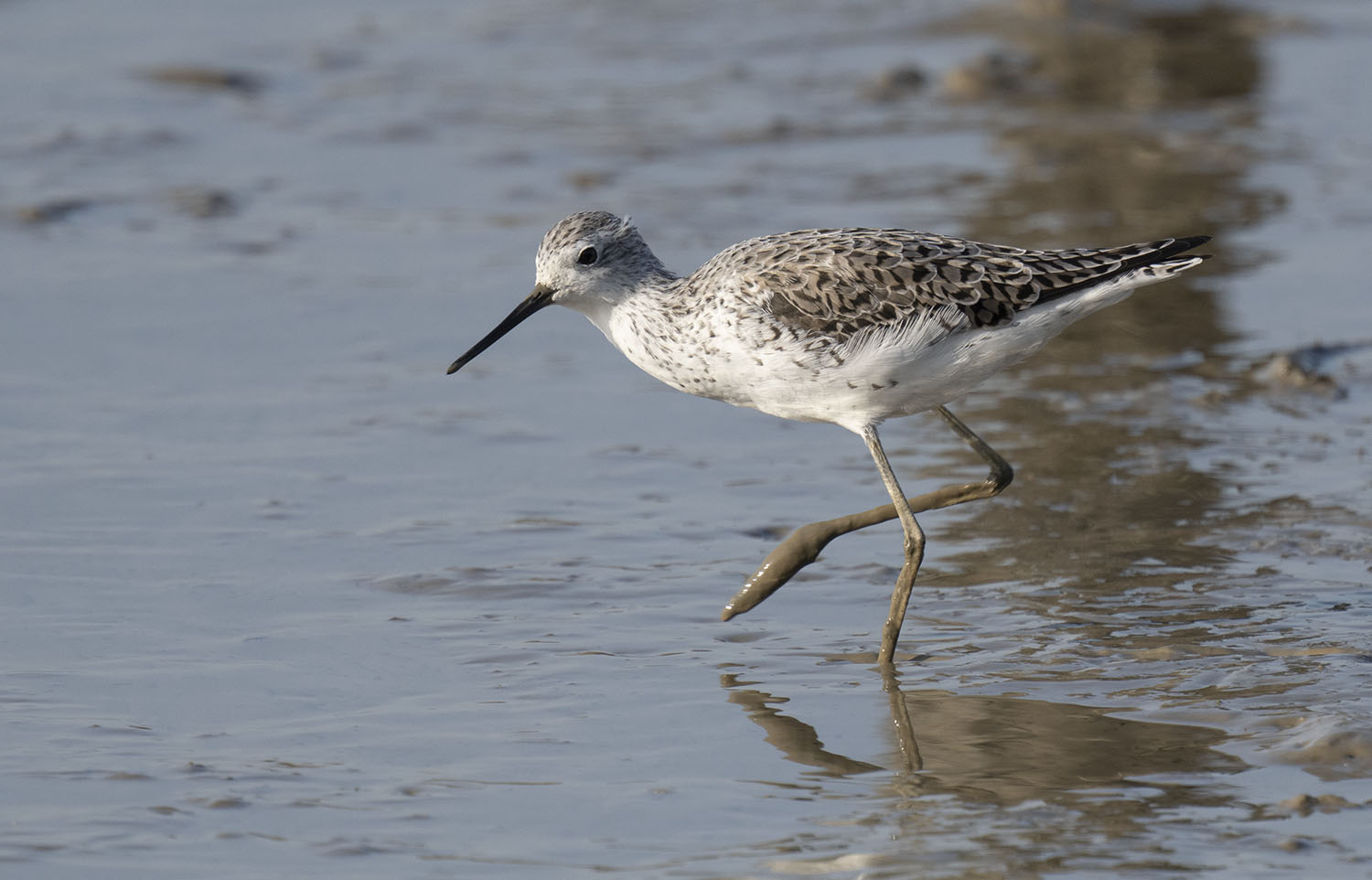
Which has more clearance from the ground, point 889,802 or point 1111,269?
point 1111,269

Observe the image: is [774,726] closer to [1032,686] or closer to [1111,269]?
[1032,686]

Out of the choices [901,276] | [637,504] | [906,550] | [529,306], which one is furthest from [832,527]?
[529,306]

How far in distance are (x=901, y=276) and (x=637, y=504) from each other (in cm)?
190

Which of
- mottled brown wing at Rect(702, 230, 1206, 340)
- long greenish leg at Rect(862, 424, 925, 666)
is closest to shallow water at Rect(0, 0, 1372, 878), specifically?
long greenish leg at Rect(862, 424, 925, 666)

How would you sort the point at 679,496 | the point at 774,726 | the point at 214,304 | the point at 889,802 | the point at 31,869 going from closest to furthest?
1. the point at 31,869
2. the point at 889,802
3. the point at 774,726
4. the point at 679,496
5. the point at 214,304

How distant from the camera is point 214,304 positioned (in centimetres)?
1087

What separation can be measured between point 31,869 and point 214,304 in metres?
6.08

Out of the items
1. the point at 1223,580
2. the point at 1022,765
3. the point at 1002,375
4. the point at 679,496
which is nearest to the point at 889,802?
the point at 1022,765

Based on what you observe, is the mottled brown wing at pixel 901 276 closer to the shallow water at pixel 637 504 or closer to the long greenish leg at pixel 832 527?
the long greenish leg at pixel 832 527

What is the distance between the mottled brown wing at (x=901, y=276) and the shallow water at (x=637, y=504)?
3.88ft

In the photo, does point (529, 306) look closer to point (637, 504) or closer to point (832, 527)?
point (637, 504)

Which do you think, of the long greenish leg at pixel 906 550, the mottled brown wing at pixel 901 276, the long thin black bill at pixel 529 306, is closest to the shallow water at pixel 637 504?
the long greenish leg at pixel 906 550

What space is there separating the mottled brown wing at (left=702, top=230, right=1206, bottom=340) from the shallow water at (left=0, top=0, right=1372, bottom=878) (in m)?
1.18

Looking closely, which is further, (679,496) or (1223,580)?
(679,496)
